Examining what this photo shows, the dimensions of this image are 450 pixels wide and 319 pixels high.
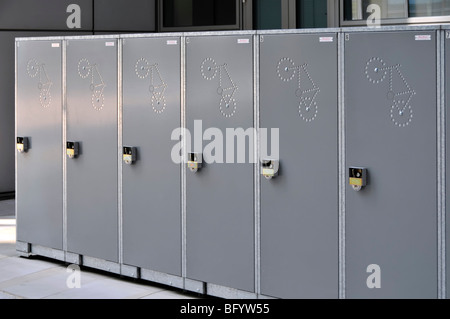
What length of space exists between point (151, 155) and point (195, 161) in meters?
0.49

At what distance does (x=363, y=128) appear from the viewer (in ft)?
15.2

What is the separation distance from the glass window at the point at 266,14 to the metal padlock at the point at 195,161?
4.70 meters

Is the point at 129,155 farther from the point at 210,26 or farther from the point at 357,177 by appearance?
the point at 210,26

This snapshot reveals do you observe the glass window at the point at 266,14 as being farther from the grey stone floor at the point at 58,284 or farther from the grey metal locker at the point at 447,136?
the grey metal locker at the point at 447,136

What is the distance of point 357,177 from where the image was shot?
4645 mm

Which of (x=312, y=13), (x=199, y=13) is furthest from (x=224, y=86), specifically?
(x=199, y=13)

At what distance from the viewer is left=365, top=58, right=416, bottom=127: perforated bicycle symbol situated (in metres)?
4.44

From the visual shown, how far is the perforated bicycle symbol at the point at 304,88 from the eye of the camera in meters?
4.86

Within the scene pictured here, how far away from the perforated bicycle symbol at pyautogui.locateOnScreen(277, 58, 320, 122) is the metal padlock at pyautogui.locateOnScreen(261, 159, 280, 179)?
37cm

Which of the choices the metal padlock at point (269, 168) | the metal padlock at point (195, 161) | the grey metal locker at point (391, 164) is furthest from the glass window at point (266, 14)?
the grey metal locker at point (391, 164)
